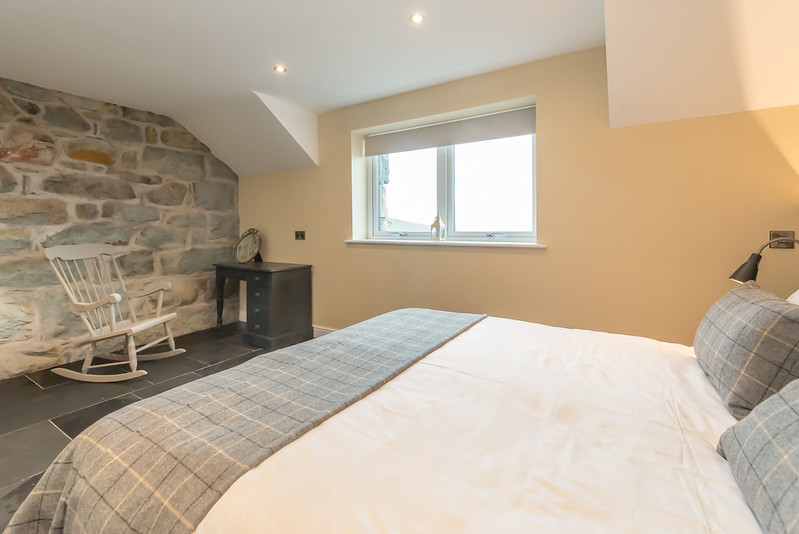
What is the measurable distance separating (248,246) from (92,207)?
131 centimetres

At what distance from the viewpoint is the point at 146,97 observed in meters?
2.95

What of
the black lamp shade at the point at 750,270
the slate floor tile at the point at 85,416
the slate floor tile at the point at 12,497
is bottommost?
the slate floor tile at the point at 12,497

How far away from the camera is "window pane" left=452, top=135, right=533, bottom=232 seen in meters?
2.66

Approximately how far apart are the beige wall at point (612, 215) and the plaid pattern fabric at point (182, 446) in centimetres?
160

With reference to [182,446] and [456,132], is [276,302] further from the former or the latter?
[182,446]

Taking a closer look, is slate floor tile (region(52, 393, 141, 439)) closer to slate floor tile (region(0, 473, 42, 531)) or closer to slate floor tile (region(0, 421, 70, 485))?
slate floor tile (region(0, 421, 70, 485))

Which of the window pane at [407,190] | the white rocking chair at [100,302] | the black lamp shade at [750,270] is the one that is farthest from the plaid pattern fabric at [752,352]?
the white rocking chair at [100,302]

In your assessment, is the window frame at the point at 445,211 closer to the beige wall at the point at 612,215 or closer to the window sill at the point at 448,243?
the window sill at the point at 448,243

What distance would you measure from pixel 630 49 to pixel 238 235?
3783 millimetres

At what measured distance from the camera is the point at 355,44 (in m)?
2.14

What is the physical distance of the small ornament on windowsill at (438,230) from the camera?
292cm

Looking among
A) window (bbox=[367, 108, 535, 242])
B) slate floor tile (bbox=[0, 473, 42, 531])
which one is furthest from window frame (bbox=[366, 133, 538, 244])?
slate floor tile (bbox=[0, 473, 42, 531])

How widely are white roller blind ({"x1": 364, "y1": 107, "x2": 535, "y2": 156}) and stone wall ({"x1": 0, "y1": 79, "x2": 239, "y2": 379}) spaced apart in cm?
188

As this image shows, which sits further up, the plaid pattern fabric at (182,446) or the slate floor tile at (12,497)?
the plaid pattern fabric at (182,446)
